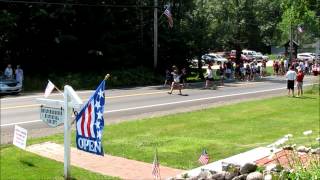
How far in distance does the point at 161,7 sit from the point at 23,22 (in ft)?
38.4

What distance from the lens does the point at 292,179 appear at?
24.9 feet

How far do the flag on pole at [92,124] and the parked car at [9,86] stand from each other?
21.3 meters

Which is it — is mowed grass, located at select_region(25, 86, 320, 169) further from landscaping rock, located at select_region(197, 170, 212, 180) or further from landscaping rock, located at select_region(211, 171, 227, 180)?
landscaping rock, located at select_region(211, 171, 227, 180)

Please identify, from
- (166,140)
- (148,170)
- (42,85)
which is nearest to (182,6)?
(42,85)

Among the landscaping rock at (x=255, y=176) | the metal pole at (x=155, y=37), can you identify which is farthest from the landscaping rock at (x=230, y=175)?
the metal pole at (x=155, y=37)

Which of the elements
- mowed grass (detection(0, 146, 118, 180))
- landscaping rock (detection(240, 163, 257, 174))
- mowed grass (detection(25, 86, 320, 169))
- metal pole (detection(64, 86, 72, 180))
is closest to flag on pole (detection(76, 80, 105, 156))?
metal pole (detection(64, 86, 72, 180))

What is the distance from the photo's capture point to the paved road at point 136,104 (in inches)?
723

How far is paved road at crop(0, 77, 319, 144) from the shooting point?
18.4m

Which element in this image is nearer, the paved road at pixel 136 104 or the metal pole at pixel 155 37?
the paved road at pixel 136 104

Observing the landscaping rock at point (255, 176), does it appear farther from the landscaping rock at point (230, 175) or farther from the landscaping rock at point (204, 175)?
the landscaping rock at point (204, 175)

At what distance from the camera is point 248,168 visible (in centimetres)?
942

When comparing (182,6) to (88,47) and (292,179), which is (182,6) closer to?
(88,47)

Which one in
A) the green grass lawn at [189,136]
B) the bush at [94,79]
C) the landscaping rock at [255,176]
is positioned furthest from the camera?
the bush at [94,79]

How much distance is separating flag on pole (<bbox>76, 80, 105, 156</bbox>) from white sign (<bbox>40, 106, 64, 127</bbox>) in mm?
1072
